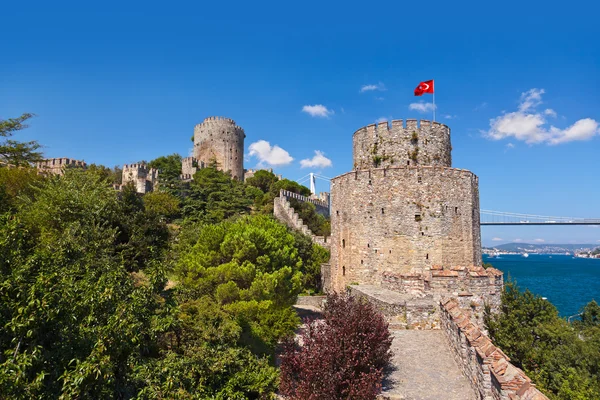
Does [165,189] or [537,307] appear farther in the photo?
[165,189]

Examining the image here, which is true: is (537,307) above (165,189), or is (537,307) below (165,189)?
below

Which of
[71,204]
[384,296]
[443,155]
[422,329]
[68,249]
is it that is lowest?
[422,329]

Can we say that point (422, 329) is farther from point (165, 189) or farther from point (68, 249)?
point (165, 189)

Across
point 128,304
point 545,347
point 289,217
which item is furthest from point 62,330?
point 289,217

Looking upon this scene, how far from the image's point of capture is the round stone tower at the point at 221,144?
56.3m

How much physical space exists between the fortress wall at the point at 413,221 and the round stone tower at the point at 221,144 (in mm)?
41472

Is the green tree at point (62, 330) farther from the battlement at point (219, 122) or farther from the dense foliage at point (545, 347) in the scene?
the battlement at point (219, 122)

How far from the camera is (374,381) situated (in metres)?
6.82

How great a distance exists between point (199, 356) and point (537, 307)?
1167cm

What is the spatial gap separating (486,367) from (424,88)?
1513cm

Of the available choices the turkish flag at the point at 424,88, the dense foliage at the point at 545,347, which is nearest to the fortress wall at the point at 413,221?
the dense foliage at the point at 545,347

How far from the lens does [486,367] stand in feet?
21.2

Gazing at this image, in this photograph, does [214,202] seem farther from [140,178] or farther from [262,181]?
[262,181]

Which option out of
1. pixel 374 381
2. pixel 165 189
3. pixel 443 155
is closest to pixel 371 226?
pixel 443 155
